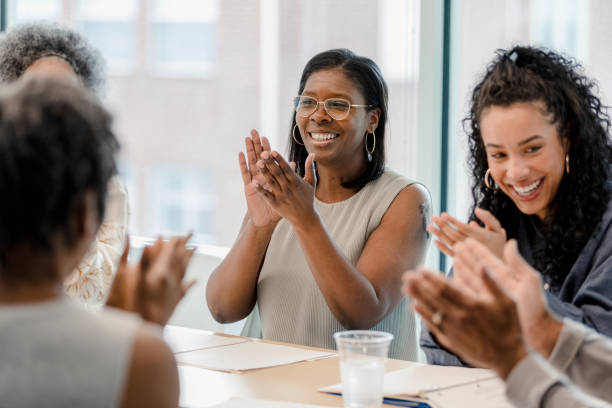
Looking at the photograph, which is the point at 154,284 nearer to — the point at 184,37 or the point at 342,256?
the point at 342,256

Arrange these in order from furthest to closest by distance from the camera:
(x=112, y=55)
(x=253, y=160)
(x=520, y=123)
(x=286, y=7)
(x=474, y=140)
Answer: (x=112, y=55) < (x=286, y=7) < (x=253, y=160) < (x=474, y=140) < (x=520, y=123)

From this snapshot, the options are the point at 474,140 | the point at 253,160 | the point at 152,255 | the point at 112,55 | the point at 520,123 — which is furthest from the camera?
the point at 112,55

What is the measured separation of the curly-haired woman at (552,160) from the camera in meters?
1.82

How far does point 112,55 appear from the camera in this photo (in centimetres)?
404

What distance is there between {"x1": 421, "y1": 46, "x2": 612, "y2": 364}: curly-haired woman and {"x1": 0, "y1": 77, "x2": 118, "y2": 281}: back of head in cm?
113

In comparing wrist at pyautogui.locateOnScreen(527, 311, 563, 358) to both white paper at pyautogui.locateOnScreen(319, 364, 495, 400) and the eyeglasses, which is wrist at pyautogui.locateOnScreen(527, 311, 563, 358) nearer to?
white paper at pyautogui.locateOnScreen(319, 364, 495, 400)

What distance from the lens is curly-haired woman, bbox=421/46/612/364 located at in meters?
1.82

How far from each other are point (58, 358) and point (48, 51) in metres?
1.71

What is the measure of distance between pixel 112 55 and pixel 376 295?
2487 millimetres

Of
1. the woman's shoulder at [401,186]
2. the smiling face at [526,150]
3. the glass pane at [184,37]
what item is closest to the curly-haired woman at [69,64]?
the woman's shoulder at [401,186]

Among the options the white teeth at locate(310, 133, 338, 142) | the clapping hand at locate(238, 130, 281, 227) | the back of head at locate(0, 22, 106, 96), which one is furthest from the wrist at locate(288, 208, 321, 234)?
the back of head at locate(0, 22, 106, 96)

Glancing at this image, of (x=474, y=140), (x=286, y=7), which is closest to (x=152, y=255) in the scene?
(x=474, y=140)

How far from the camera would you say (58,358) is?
0.75 m

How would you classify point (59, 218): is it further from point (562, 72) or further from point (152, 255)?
point (562, 72)
